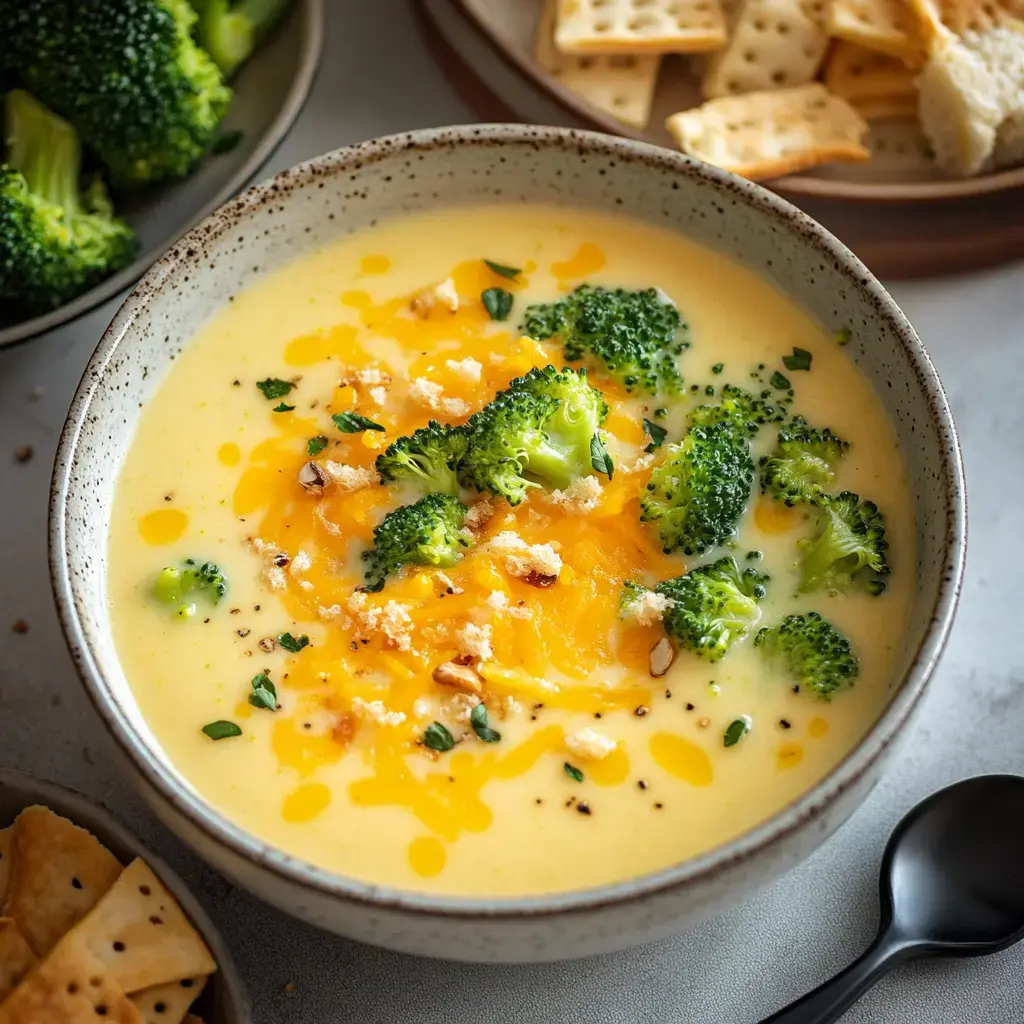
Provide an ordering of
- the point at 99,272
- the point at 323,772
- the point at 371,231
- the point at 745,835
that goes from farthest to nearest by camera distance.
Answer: the point at 99,272, the point at 371,231, the point at 323,772, the point at 745,835

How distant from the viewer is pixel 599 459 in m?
2.02

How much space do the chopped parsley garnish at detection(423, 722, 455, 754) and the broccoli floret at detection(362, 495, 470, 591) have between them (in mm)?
249

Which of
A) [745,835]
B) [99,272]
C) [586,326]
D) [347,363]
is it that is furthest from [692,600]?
[99,272]

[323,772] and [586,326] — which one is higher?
[586,326]

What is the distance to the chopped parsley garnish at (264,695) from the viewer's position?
1872mm

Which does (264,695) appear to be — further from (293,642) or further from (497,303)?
(497,303)

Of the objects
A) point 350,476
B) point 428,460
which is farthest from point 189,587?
point 428,460

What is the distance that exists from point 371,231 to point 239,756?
1.05m

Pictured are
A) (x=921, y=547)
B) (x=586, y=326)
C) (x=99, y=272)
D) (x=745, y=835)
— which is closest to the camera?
(x=745, y=835)

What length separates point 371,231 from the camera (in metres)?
2.40

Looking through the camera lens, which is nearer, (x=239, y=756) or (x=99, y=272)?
(x=239, y=756)

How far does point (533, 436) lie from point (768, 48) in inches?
56.1

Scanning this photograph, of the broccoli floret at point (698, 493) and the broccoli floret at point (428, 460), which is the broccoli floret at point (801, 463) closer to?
the broccoli floret at point (698, 493)

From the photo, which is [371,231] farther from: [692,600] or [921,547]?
[921,547]
